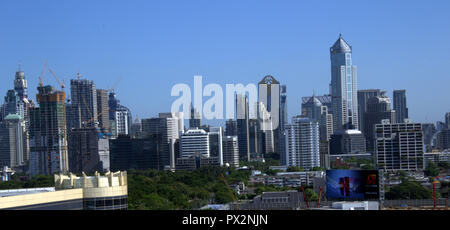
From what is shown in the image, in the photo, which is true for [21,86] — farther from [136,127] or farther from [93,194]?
[93,194]

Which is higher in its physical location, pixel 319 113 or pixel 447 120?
pixel 319 113

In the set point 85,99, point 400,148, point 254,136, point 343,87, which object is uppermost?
point 343,87

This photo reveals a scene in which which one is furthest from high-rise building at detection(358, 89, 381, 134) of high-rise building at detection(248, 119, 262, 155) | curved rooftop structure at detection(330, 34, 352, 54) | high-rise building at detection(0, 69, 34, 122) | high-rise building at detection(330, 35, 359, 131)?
high-rise building at detection(0, 69, 34, 122)

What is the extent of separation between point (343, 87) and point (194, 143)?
17.3 m

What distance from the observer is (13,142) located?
29328 mm

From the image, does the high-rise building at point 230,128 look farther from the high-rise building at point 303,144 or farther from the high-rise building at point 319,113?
the high-rise building at point 319,113

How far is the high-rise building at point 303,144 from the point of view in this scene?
2542cm

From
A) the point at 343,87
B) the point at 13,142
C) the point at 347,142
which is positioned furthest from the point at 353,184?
the point at 343,87

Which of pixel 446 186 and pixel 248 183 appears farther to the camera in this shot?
pixel 248 183

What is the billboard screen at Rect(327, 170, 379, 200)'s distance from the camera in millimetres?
9039
